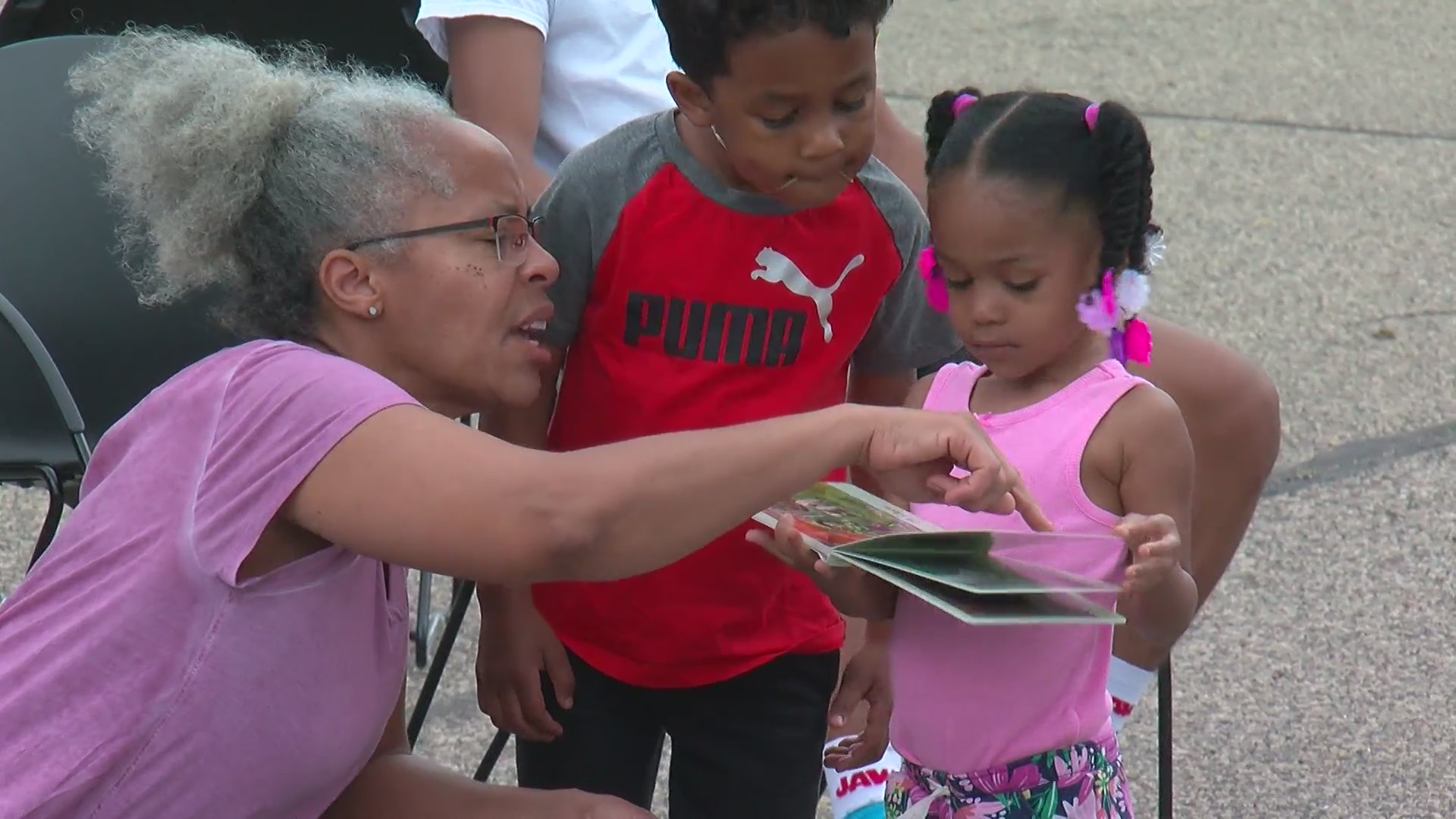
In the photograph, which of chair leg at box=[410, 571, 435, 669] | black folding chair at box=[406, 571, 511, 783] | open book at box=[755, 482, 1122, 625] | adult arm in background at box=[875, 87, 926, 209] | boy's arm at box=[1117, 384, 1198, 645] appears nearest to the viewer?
open book at box=[755, 482, 1122, 625]

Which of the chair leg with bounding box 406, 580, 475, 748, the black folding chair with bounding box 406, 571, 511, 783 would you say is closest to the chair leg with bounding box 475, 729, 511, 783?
the black folding chair with bounding box 406, 571, 511, 783

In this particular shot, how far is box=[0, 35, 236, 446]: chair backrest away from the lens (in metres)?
3.02

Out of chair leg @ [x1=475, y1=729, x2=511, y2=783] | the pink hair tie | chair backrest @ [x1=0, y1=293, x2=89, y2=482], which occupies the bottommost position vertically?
chair leg @ [x1=475, y1=729, x2=511, y2=783]

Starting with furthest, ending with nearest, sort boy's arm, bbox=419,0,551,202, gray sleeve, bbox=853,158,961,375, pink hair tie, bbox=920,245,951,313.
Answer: boy's arm, bbox=419,0,551,202, gray sleeve, bbox=853,158,961,375, pink hair tie, bbox=920,245,951,313

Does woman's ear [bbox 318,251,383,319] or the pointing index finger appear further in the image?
woman's ear [bbox 318,251,383,319]

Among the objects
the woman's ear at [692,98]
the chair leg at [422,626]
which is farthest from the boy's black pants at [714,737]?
the chair leg at [422,626]

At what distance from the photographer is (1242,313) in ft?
17.5

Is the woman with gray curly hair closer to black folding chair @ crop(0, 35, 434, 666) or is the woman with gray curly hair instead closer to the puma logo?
the puma logo

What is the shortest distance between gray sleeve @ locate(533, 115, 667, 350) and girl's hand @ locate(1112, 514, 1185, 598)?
2.35ft

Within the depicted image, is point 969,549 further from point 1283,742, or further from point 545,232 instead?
point 1283,742

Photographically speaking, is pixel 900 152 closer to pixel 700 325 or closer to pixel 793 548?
pixel 700 325

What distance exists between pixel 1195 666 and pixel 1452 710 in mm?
475

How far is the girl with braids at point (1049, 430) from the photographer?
194cm

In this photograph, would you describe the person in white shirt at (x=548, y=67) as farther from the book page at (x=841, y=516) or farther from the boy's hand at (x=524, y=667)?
the book page at (x=841, y=516)
